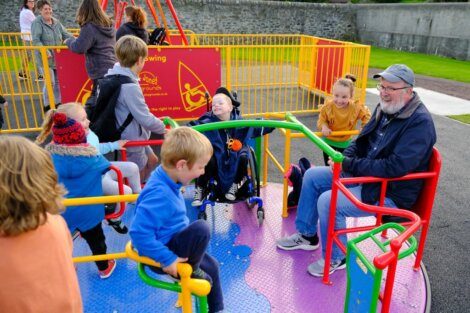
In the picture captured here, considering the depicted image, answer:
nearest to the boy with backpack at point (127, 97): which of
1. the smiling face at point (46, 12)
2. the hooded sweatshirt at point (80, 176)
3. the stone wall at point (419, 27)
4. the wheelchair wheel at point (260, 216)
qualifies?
the hooded sweatshirt at point (80, 176)

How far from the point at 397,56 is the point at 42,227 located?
760 inches

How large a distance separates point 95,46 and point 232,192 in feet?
9.93

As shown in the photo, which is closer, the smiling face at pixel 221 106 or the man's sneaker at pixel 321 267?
the man's sneaker at pixel 321 267

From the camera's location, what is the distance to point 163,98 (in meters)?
6.57

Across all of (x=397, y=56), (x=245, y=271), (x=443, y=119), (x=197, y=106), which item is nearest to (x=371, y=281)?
(x=245, y=271)

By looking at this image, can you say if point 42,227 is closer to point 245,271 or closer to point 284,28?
point 245,271

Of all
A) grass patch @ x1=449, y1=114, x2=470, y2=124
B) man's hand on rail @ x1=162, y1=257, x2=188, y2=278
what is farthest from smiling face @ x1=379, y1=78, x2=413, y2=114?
grass patch @ x1=449, y1=114, x2=470, y2=124

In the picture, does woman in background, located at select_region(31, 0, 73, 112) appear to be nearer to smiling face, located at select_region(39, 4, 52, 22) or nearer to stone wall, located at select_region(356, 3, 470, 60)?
smiling face, located at select_region(39, 4, 52, 22)

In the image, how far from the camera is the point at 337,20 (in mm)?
23891

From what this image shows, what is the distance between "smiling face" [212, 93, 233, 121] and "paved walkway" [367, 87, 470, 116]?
651cm

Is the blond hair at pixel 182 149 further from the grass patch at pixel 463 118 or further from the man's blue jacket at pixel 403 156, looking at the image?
the grass patch at pixel 463 118

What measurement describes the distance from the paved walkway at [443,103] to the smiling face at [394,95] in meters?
6.42

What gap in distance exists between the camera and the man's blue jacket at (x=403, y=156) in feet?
9.12

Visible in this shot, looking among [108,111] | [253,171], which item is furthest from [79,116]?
[253,171]
